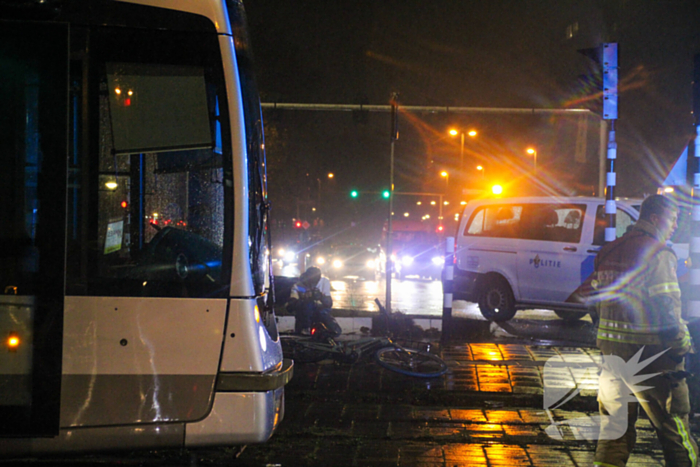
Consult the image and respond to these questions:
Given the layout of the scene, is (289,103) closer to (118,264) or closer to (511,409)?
(511,409)

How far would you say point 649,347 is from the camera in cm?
362

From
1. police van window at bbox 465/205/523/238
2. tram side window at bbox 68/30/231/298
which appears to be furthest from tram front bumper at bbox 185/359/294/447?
police van window at bbox 465/205/523/238

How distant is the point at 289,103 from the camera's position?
45.1 ft

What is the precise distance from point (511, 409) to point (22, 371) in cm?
440

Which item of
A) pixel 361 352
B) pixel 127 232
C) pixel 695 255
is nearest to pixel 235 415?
pixel 127 232

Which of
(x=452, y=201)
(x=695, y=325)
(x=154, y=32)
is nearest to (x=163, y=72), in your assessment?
(x=154, y=32)

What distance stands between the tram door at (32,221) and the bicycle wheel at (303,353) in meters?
4.28

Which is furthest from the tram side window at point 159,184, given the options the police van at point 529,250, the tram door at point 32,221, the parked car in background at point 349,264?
the parked car in background at point 349,264

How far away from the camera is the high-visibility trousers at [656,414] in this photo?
3590 mm

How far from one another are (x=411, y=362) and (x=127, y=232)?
175 inches

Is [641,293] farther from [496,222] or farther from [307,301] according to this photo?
[496,222]

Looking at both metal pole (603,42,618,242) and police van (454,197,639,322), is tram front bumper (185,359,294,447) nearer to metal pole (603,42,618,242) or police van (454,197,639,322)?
metal pole (603,42,618,242)

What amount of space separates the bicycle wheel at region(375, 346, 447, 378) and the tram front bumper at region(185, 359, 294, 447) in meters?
3.67

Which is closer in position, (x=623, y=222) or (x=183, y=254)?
(x=183, y=254)
